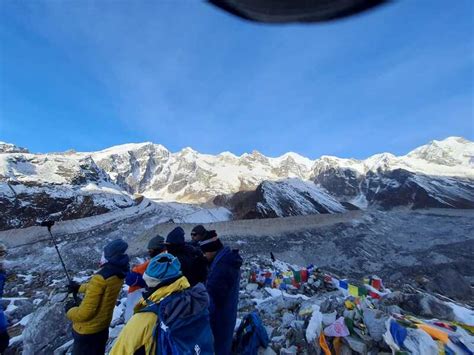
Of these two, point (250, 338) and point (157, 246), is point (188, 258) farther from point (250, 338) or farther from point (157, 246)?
point (250, 338)

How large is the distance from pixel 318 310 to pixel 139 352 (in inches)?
135

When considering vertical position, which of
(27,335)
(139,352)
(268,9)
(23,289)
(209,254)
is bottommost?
(23,289)

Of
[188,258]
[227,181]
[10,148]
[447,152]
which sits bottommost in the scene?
[188,258]

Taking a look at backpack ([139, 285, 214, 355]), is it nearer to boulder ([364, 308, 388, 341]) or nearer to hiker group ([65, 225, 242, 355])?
A: hiker group ([65, 225, 242, 355])

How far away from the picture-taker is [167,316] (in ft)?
5.36

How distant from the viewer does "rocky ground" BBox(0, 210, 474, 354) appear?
453cm

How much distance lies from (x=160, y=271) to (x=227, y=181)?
232 ft

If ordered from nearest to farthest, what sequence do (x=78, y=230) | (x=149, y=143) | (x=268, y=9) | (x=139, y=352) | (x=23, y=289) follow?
(x=139, y=352)
(x=268, y=9)
(x=23, y=289)
(x=78, y=230)
(x=149, y=143)

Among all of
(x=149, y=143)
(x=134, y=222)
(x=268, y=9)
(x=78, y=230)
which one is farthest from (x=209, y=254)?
(x=149, y=143)

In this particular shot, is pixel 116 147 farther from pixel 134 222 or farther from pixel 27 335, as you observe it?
pixel 27 335

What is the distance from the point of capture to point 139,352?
1605 mm

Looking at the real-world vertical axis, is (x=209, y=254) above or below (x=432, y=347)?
above

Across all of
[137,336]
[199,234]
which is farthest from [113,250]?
[137,336]

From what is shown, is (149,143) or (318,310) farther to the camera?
(149,143)
